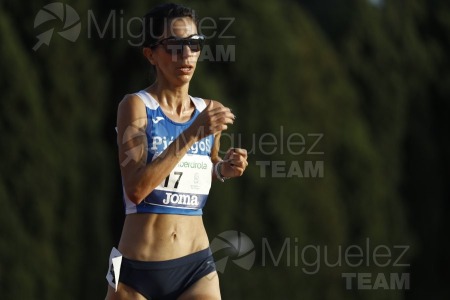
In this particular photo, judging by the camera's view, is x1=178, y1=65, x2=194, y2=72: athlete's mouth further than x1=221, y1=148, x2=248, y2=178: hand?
No

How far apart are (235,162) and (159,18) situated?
786 mm

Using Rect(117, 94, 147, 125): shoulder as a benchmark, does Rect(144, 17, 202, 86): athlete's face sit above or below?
above

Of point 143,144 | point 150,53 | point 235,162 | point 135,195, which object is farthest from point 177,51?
point 135,195

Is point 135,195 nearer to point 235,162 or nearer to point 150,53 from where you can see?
point 235,162

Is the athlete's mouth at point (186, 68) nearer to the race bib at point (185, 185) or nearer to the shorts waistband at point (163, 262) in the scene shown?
the race bib at point (185, 185)

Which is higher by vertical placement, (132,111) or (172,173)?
(132,111)

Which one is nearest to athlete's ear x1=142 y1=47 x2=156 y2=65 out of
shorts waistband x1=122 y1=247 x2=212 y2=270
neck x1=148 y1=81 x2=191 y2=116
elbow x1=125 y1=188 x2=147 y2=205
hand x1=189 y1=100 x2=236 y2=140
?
neck x1=148 y1=81 x2=191 y2=116

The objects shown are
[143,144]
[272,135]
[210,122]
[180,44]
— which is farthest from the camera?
[272,135]

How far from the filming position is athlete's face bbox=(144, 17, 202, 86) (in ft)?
16.9

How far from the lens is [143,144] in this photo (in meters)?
5.04

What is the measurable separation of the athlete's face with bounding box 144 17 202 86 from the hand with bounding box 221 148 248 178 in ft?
1.38

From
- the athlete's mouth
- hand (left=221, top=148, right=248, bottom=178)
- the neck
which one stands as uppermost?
the athlete's mouth

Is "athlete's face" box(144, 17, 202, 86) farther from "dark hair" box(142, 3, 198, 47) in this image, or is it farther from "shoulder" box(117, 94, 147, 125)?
"shoulder" box(117, 94, 147, 125)

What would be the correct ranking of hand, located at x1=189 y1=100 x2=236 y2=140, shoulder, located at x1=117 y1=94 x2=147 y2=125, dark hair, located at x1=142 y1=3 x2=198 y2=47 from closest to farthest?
hand, located at x1=189 y1=100 x2=236 y2=140
shoulder, located at x1=117 y1=94 x2=147 y2=125
dark hair, located at x1=142 y1=3 x2=198 y2=47
